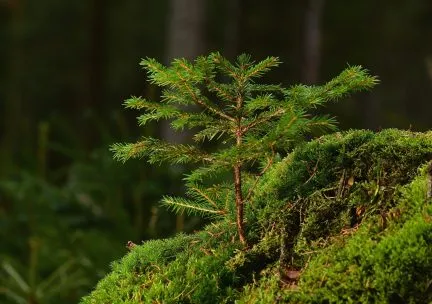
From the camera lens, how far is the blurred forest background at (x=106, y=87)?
5003 mm

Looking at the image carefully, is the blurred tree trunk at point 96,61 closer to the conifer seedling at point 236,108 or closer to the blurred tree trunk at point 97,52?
the blurred tree trunk at point 97,52

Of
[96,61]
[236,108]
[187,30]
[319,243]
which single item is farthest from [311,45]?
[319,243]

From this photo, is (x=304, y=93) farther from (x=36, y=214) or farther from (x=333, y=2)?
(x=333, y=2)

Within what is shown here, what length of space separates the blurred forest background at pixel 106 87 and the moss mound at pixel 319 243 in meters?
1.91

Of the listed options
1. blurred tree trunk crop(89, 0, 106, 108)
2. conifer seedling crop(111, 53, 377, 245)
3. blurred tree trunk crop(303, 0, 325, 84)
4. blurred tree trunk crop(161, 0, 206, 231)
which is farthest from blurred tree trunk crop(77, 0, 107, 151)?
conifer seedling crop(111, 53, 377, 245)

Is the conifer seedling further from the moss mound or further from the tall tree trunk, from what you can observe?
the tall tree trunk

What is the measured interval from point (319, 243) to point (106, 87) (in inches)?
1024

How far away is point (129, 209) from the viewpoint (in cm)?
543

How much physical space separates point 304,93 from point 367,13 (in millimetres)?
27159

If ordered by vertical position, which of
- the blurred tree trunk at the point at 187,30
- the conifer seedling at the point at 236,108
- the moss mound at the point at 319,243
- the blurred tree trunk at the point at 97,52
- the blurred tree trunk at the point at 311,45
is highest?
the blurred tree trunk at the point at 97,52

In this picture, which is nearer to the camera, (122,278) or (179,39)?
(122,278)

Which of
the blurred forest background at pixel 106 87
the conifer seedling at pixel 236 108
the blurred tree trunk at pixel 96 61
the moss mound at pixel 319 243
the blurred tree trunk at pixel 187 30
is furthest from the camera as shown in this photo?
the blurred tree trunk at pixel 96 61

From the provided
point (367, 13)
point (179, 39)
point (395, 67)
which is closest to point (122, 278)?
point (179, 39)

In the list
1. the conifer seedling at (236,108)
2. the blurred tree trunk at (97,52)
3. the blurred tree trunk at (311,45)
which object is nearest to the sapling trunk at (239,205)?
the conifer seedling at (236,108)
